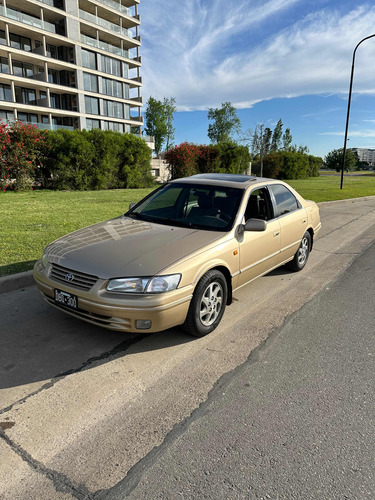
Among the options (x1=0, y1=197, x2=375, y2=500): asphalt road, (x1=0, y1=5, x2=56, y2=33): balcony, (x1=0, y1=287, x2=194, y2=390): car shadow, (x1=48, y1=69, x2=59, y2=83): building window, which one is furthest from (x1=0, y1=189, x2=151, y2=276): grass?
(x1=48, y1=69, x2=59, y2=83): building window

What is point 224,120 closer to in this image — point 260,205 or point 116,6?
point 116,6

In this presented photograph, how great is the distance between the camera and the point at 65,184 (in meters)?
18.5

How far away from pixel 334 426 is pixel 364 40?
2420 cm

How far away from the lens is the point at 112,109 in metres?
43.7

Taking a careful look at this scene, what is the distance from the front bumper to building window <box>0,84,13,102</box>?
38.6 metres

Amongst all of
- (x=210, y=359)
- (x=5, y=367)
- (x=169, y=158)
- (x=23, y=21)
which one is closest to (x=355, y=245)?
(x=210, y=359)

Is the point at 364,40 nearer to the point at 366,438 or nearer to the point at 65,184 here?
the point at 65,184

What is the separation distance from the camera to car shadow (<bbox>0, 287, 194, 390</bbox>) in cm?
295

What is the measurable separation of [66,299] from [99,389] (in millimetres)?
916

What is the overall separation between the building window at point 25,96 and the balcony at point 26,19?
616 cm

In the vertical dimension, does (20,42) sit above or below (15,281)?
above

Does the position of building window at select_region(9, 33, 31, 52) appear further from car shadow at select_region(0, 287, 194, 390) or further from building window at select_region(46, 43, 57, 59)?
car shadow at select_region(0, 287, 194, 390)

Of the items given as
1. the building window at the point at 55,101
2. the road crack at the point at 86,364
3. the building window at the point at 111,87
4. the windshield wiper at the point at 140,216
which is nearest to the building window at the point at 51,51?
the building window at the point at 55,101

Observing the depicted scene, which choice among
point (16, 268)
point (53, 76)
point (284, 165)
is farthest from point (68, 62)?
point (16, 268)
